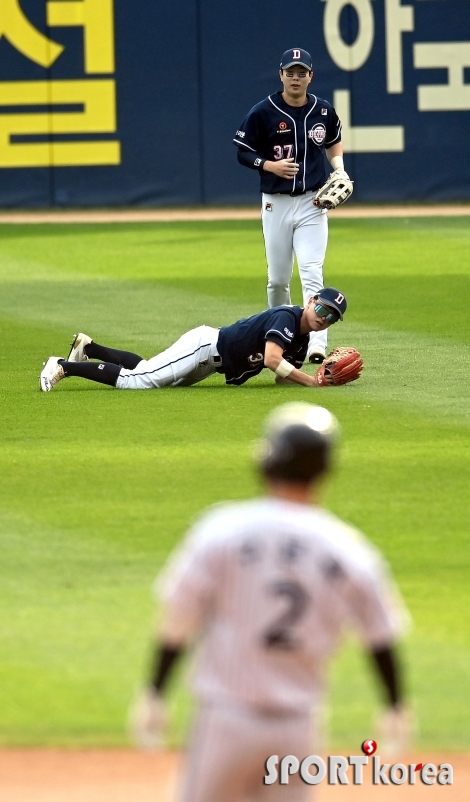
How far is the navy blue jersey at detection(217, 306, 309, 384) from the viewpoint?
986 centimetres

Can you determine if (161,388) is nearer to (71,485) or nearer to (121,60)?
(71,485)

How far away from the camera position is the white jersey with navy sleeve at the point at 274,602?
3.25m

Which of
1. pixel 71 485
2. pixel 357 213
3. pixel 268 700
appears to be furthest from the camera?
pixel 357 213

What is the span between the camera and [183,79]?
26984 millimetres

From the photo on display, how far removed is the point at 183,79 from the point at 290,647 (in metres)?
24.5

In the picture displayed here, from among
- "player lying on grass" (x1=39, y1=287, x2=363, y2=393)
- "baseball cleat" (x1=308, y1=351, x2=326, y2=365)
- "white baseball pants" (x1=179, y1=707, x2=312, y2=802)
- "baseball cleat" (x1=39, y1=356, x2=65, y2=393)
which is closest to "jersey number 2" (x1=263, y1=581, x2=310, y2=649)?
"white baseball pants" (x1=179, y1=707, x2=312, y2=802)

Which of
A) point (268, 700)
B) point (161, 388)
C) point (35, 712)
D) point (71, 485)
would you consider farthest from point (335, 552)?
point (161, 388)

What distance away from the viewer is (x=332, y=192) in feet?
38.7

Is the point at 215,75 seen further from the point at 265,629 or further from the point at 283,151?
the point at 265,629

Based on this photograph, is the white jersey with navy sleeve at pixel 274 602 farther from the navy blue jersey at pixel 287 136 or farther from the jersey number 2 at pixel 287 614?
the navy blue jersey at pixel 287 136

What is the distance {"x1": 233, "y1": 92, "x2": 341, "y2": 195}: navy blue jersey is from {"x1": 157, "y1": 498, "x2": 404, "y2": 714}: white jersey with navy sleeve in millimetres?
8963

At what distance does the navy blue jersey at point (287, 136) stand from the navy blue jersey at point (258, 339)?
214cm

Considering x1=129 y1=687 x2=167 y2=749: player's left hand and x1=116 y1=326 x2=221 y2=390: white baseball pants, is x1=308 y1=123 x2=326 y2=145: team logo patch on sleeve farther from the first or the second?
x1=129 y1=687 x2=167 y2=749: player's left hand

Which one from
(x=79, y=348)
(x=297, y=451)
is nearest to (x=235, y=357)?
(x=79, y=348)
